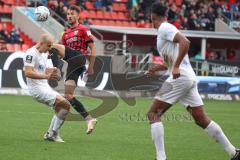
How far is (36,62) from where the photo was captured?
12.4 m

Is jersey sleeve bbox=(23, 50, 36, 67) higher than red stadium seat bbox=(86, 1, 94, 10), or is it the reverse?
jersey sleeve bbox=(23, 50, 36, 67)

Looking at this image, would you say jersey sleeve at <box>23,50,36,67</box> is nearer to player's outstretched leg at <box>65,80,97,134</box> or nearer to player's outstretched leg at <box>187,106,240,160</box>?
player's outstretched leg at <box>65,80,97,134</box>

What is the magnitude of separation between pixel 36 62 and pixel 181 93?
3.34 metres

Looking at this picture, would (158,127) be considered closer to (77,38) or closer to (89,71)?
(89,71)

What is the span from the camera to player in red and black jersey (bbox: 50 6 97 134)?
13.0 meters

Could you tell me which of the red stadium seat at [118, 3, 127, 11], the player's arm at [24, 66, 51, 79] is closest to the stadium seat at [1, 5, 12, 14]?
the red stadium seat at [118, 3, 127, 11]

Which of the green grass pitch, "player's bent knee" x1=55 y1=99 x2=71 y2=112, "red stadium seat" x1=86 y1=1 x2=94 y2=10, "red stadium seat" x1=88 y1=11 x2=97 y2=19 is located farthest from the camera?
"red stadium seat" x1=86 y1=1 x2=94 y2=10

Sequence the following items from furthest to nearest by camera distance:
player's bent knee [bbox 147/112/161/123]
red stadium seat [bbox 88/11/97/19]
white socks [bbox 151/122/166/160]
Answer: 1. red stadium seat [bbox 88/11/97/19]
2. player's bent knee [bbox 147/112/161/123]
3. white socks [bbox 151/122/166/160]

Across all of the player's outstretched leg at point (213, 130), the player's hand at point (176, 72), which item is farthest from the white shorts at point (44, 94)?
the player's hand at point (176, 72)

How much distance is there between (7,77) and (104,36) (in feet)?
38.4

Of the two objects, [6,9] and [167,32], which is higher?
[167,32]

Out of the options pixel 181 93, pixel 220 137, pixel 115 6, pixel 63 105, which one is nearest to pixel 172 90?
pixel 181 93

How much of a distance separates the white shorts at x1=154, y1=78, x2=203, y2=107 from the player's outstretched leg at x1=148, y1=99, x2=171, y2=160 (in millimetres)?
98

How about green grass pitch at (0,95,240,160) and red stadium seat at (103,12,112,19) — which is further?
red stadium seat at (103,12,112,19)
